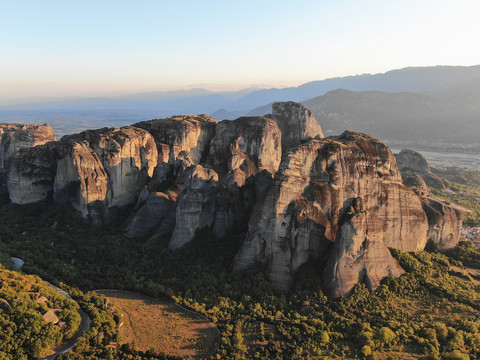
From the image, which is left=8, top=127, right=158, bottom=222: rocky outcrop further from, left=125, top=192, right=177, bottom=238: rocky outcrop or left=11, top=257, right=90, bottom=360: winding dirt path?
left=11, top=257, right=90, bottom=360: winding dirt path

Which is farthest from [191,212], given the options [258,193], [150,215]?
[258,193]

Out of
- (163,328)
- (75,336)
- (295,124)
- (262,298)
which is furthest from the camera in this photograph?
(295,124)

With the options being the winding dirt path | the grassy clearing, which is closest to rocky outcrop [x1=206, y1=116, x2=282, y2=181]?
the grassy clearing

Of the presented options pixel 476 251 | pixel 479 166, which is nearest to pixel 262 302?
pixel 476 251

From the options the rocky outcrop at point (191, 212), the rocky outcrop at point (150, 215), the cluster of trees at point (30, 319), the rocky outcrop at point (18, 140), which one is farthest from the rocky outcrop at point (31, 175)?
the rocky outcrop at point (191, 212)

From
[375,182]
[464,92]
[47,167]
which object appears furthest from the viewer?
[464,92]

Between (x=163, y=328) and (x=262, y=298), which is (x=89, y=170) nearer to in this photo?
(x=163, y=328)

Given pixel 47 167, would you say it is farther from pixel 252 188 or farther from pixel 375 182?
pixel 375 182
